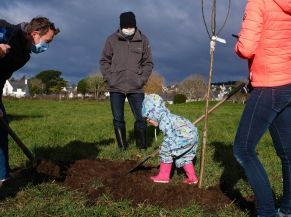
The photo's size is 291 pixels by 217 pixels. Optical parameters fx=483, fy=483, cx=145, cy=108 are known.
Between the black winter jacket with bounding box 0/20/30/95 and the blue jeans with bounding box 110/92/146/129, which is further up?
the black winter jacket with bounding box 0/20/30/95

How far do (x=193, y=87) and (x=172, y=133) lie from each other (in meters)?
93.5

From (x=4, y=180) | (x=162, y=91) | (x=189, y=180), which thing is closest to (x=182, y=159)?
(x=189, y=180)

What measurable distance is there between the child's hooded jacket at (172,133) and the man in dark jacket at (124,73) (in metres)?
2.65

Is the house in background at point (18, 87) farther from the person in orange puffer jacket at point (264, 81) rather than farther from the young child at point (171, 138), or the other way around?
the person in orange puffer jacket at point (264, 81)

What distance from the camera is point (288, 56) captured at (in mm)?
4270

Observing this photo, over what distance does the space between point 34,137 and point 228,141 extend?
4615mm

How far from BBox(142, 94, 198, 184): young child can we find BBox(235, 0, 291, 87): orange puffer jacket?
7.52 feet

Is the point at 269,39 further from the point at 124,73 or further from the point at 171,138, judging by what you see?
the point at 124,73

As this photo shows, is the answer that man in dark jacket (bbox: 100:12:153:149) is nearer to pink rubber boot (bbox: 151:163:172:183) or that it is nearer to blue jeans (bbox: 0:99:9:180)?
pink rubber boot (bbox: 151:163:172:183)

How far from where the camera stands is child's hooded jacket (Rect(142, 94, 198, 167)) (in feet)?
21.2

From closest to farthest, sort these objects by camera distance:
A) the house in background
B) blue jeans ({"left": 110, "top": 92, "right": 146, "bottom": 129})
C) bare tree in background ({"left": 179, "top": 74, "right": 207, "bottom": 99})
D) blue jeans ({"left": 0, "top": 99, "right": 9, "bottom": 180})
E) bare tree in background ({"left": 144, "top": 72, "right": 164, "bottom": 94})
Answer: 1. blue jeans ({"left": 0, "top": 99, "right": 9, "bottom": 180})
2. blue jeans ({"left": 110, "top": 92, "right": 146, "bottom": 129})
3. bare tree in background ({"left": 144, "top": 72, "right": 164, "bottom": 94})
4. bare tree in background ({"left": 179, "top": 74, "right": 207, "bottom": 99})
5. the house in background

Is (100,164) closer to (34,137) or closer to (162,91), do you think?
(34,137)

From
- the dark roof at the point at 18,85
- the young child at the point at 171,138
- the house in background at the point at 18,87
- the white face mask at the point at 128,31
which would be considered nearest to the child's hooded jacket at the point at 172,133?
the young child at the point at 171,138

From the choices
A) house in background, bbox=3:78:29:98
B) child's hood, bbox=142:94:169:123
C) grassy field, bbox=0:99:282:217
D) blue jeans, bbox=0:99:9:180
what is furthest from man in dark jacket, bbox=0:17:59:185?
house in background, bbox=3:78:29:98
